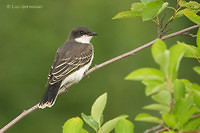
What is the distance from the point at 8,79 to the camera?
667 inches

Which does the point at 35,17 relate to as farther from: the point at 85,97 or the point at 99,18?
the point at 85,97

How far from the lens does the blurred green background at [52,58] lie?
53.3 feet

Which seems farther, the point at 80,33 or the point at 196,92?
the point at 80,33

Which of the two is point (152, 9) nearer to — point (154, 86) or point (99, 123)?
point (99, 123)

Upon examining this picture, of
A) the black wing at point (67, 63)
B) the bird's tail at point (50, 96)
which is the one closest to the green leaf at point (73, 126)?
the bird's tail at point (50, 96)

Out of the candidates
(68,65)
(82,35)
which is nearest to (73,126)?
(68,65)

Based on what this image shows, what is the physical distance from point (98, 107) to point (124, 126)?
8.4 inches

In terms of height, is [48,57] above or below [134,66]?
above

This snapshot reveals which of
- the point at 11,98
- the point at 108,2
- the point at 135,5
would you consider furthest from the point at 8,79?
the point at 135,5

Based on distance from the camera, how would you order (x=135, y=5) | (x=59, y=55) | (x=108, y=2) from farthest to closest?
(x=108, y=2) → (x=59, y=55) → (x=135, y=5)

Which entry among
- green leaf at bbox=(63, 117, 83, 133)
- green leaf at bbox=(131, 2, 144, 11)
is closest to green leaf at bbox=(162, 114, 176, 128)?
green leaf at bbox=(63, 117, 83, 133)

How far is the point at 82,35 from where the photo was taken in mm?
6148

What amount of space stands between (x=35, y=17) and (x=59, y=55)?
525 inches

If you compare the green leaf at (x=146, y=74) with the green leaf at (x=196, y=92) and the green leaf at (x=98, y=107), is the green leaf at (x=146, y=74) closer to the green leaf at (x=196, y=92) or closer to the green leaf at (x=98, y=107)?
the green leaf at (x=196, y=92)
